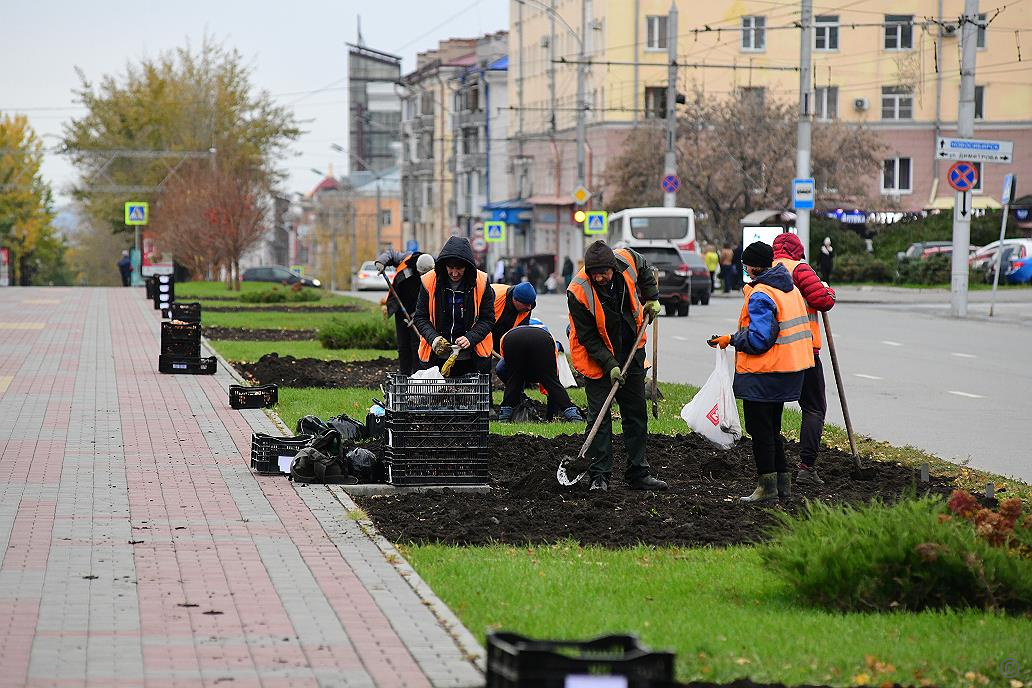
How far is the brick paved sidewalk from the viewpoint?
5820 millimetres

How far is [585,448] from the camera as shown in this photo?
10289mm

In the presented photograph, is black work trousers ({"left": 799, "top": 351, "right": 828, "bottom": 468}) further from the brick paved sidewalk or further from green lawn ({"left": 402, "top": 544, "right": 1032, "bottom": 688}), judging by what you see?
the brick paved sidewalk

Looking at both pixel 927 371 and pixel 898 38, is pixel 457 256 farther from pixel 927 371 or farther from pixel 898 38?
pixel 898 38

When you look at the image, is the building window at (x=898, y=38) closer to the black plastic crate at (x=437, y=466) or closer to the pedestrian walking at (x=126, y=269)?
the pedestrian walking at (x=126, y=269)

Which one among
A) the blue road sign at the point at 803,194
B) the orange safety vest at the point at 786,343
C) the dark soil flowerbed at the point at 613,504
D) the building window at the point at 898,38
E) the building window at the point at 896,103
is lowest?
the dark soil flowerbed at the point at 613,504

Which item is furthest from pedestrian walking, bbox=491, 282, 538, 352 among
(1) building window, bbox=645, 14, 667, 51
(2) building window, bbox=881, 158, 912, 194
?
(2) building window, bbox=881, 158, 912, 194

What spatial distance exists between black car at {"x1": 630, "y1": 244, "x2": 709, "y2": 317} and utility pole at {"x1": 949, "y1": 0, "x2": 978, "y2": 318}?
224 inches

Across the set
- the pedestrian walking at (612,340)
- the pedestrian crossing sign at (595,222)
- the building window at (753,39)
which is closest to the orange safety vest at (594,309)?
the pedestrian walking at (612,340)

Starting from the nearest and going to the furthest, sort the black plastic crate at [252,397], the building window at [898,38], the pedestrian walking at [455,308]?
the pedestrian walking at [455,308], the black plastic crate at [252,397], the building window at [898,38]

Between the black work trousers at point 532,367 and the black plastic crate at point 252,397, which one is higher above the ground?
the black work trousers at point 532,367

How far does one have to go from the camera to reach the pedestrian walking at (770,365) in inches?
398

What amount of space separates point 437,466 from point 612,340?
1.37 m

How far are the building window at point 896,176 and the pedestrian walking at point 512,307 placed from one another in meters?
56.8

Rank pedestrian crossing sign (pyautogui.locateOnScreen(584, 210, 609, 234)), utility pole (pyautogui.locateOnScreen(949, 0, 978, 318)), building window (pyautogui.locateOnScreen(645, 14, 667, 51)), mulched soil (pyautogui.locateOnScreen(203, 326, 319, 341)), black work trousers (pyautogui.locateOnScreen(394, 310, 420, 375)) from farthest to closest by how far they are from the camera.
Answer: building window (pyautogui.locateOnScreen(645, 14, 667, 51)), pedestrian crossing sign (pyautogui.locateOnScreen(584, 210, 609, 234)), utility pole (pyautogui.locateOnScreen(949, 0, 978, 318)), mulched soil (pyautogui.locateOnScreen(203, 326, 319, 341)), black work trousers (pyautogui.locateOnScreen(394, 310, 420, 375))
